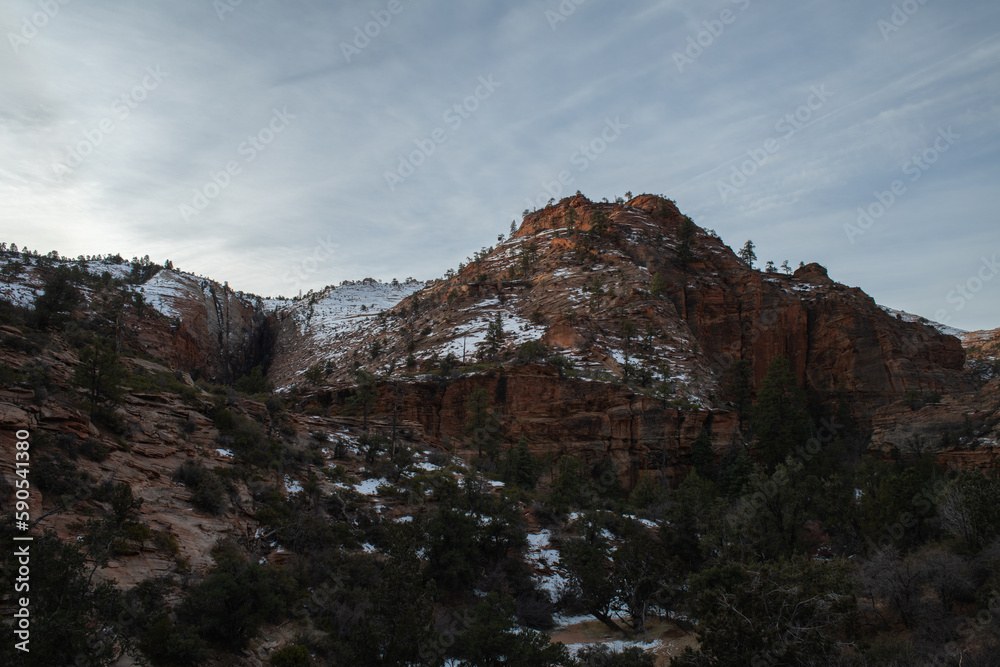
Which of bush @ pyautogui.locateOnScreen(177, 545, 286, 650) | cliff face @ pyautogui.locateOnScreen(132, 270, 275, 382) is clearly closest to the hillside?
bush @ pyautogui.locateOnScreen(177, 545, 286, 650)

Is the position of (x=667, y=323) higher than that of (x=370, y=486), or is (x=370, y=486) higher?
(x=667, y=323)

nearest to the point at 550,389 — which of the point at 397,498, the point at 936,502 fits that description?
the point at 397,498

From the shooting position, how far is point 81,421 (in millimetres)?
17281

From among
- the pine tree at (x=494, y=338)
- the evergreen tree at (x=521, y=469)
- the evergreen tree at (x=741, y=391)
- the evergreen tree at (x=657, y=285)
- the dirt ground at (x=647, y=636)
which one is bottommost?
the dirt ground at (x=647, y=636)

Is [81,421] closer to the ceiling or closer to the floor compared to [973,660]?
A: closer to the ceiling

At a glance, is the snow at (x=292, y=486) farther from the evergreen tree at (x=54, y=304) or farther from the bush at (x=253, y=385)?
the bush at (x=253, y=385)

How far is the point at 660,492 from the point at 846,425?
33.3 meters


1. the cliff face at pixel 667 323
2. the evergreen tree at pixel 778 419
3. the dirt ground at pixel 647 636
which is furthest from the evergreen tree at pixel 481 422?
the evergreen tree at pixel 778 419

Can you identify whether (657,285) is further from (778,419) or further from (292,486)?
(292,486)

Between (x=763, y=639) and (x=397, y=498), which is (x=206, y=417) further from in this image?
(x=763, y=639)

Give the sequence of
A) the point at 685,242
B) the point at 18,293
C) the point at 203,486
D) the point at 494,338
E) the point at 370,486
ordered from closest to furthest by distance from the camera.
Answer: the point at 203,486 < the point at 370,486 < the point at 18,293 < the point at 494,338 < the point at 685,242

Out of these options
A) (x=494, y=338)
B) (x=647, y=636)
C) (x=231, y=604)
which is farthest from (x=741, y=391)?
(x=231, y=604)

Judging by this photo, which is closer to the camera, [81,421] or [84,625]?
[84,625]

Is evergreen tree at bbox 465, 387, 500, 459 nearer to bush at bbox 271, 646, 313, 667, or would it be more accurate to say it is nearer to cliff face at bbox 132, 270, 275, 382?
cliff face at bbox 132, 270, 275, 382
